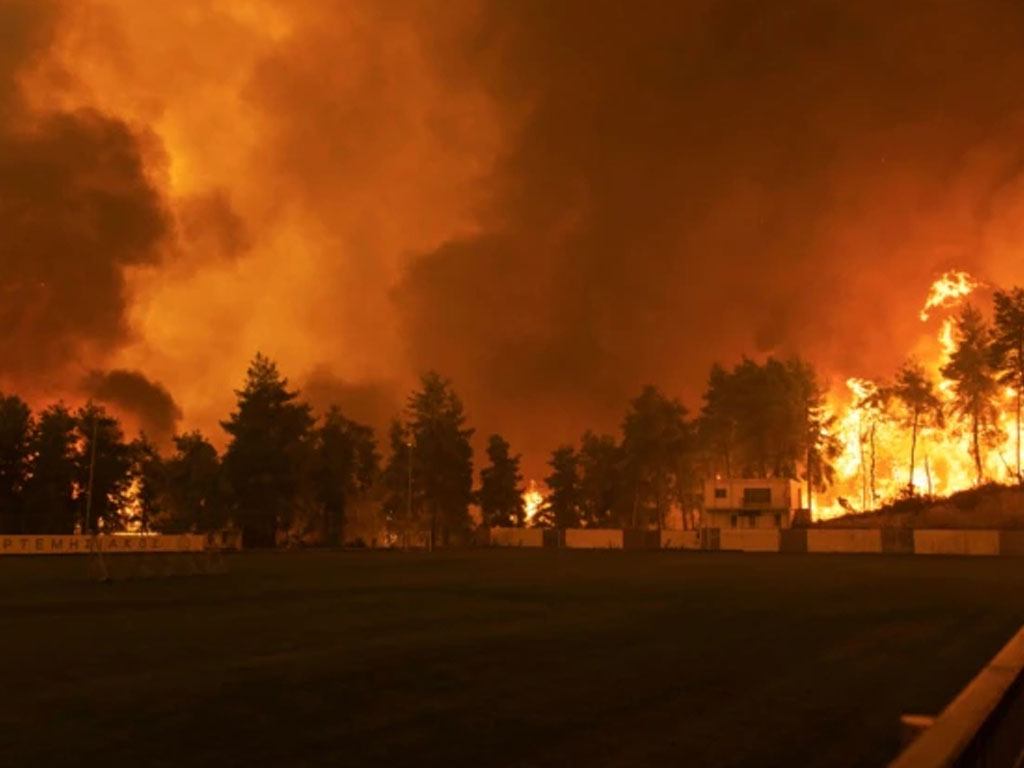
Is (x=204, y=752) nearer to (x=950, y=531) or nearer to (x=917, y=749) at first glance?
(x=917, y=749)

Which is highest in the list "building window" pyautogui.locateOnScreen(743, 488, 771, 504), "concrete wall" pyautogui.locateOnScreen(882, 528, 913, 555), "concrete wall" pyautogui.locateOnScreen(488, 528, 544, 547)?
"building window" pyautogui.locateOnScreen(743, 488, 771, 504)

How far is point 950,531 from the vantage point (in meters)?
86.3

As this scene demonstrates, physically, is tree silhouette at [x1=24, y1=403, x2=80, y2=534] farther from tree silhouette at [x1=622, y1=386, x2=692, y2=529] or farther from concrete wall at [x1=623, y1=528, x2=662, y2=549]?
tree silhouette at [x1=622, y1=386, x2=692, y2=529]

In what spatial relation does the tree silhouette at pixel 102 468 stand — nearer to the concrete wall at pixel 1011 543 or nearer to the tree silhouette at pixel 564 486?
the tree silhouette at pixel 564 486

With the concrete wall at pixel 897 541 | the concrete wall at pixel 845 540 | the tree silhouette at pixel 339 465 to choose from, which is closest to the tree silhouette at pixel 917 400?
the concrete wall at pixel 845 540

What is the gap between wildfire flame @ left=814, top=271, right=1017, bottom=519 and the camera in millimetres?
134750

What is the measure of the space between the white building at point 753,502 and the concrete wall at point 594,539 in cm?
1137

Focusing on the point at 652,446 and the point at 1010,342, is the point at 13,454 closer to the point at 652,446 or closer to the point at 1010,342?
the point at 652,446

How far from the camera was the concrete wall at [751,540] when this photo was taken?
96.4 meters

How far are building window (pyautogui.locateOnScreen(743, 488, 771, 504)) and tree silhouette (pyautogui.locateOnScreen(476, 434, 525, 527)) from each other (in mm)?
39655

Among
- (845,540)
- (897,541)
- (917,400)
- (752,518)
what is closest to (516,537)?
(752,518)

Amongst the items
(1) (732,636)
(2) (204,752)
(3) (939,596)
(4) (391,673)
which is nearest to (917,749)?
(2) (204,752)

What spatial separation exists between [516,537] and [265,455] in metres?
32.8

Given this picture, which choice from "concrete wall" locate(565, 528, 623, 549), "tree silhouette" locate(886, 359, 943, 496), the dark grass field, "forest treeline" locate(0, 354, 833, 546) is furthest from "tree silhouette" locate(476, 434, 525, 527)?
the dark grass field
